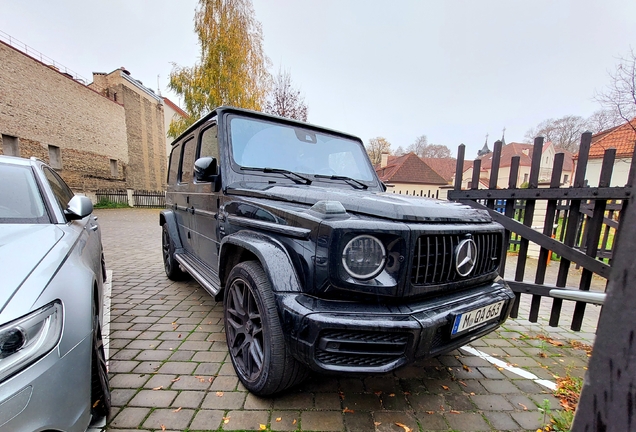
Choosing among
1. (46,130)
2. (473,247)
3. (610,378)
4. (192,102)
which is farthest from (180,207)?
(46,130)


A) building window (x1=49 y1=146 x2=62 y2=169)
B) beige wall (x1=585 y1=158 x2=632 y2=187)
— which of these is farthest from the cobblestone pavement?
building window (x1=49 y1=146 x2=62 y2=169)

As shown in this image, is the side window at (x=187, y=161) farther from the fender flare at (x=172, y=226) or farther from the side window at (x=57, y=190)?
the side window at (x=57, y=190)

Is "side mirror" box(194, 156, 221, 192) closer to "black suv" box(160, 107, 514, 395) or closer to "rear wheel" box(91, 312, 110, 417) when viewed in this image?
"black suv" box(160, 107, 514, 395)

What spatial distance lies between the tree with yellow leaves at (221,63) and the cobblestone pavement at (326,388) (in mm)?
12144

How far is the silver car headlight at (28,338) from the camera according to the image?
1.02m

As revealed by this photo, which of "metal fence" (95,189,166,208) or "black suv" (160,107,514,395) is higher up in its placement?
"black suv" (160,107,514,395)

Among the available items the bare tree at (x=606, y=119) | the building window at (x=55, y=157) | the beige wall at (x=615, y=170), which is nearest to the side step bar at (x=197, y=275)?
the bare tree at (x=606, y=119)

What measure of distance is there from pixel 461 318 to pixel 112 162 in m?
26.4

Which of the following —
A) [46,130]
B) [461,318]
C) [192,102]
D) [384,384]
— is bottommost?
[384,384]

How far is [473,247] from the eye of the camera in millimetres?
1769

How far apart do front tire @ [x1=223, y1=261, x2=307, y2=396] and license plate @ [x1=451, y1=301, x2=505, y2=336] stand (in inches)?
37.8

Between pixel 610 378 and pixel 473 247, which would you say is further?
pixel 473 247

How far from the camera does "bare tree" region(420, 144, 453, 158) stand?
51.4 metres

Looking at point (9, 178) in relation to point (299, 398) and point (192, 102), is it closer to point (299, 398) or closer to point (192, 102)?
point (299, 398)
